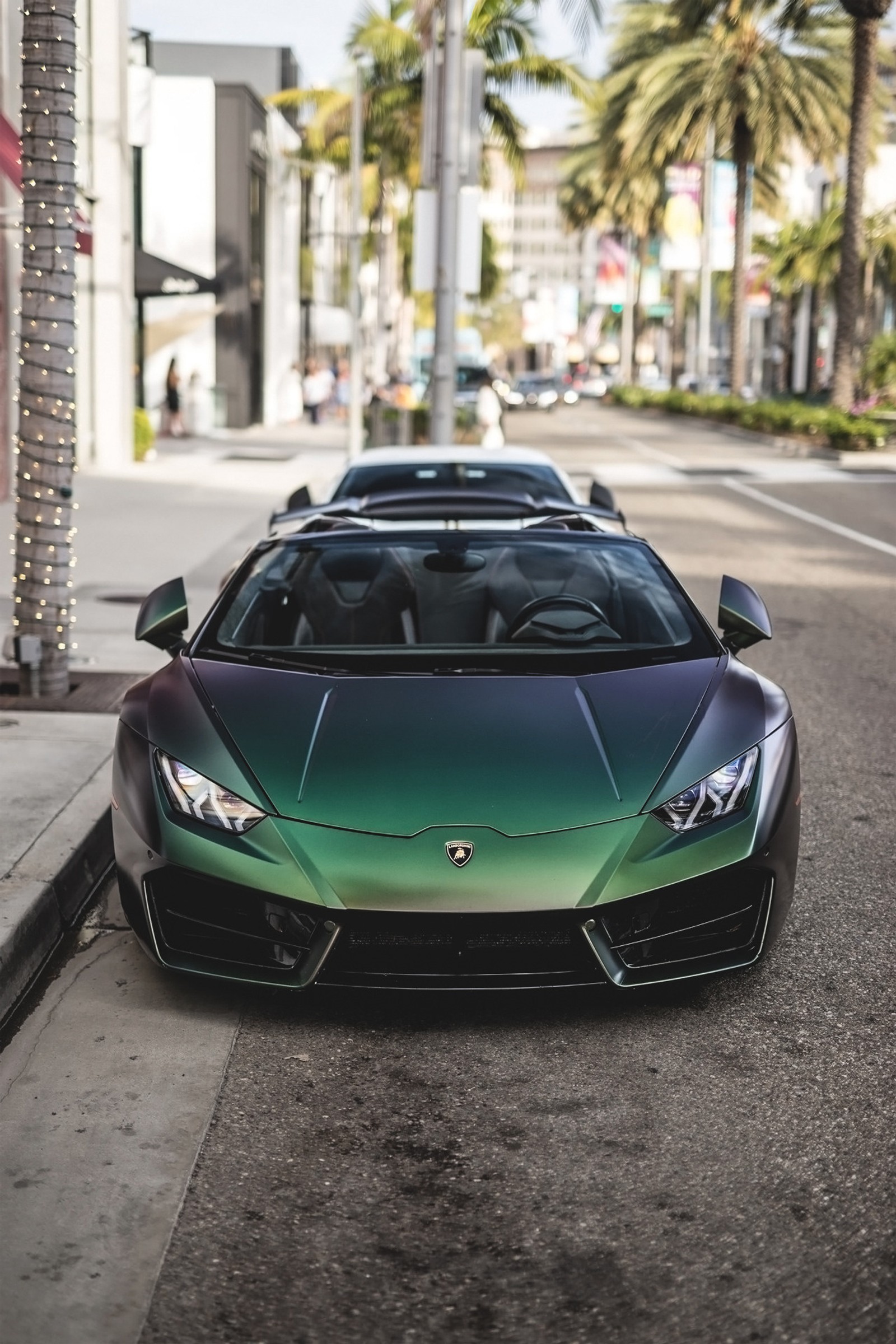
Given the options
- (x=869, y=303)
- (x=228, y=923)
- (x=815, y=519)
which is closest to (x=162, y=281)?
(x=815, y=519)

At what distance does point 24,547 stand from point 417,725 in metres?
4.58

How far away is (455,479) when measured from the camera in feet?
35.7

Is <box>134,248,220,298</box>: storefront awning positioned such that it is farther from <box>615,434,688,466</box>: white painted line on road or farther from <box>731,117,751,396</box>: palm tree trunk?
<box>731,117,751,396</box>: palm tree trunk

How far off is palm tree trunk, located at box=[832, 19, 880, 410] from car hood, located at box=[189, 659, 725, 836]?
102 feet

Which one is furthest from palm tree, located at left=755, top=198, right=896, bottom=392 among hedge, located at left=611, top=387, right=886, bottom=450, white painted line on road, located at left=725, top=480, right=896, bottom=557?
white painted line on road, located at left=725, top=480, right=896, bottom=557

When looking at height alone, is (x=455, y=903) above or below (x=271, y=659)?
below

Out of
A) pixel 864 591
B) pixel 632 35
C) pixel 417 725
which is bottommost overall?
pixel 864 591

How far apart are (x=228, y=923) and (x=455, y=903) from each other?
0.62 meters

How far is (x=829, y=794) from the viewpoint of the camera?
722 centimetres

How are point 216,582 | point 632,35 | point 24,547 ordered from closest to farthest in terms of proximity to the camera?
1. point 24,547
2. point 216,582
3. point 632,35

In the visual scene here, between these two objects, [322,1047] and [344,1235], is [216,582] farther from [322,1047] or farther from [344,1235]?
[344,1235]

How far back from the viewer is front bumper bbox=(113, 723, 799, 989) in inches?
168

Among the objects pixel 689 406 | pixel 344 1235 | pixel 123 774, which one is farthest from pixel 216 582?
pixel 689 406

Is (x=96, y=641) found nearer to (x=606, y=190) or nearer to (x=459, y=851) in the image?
(x=459, y=851)
